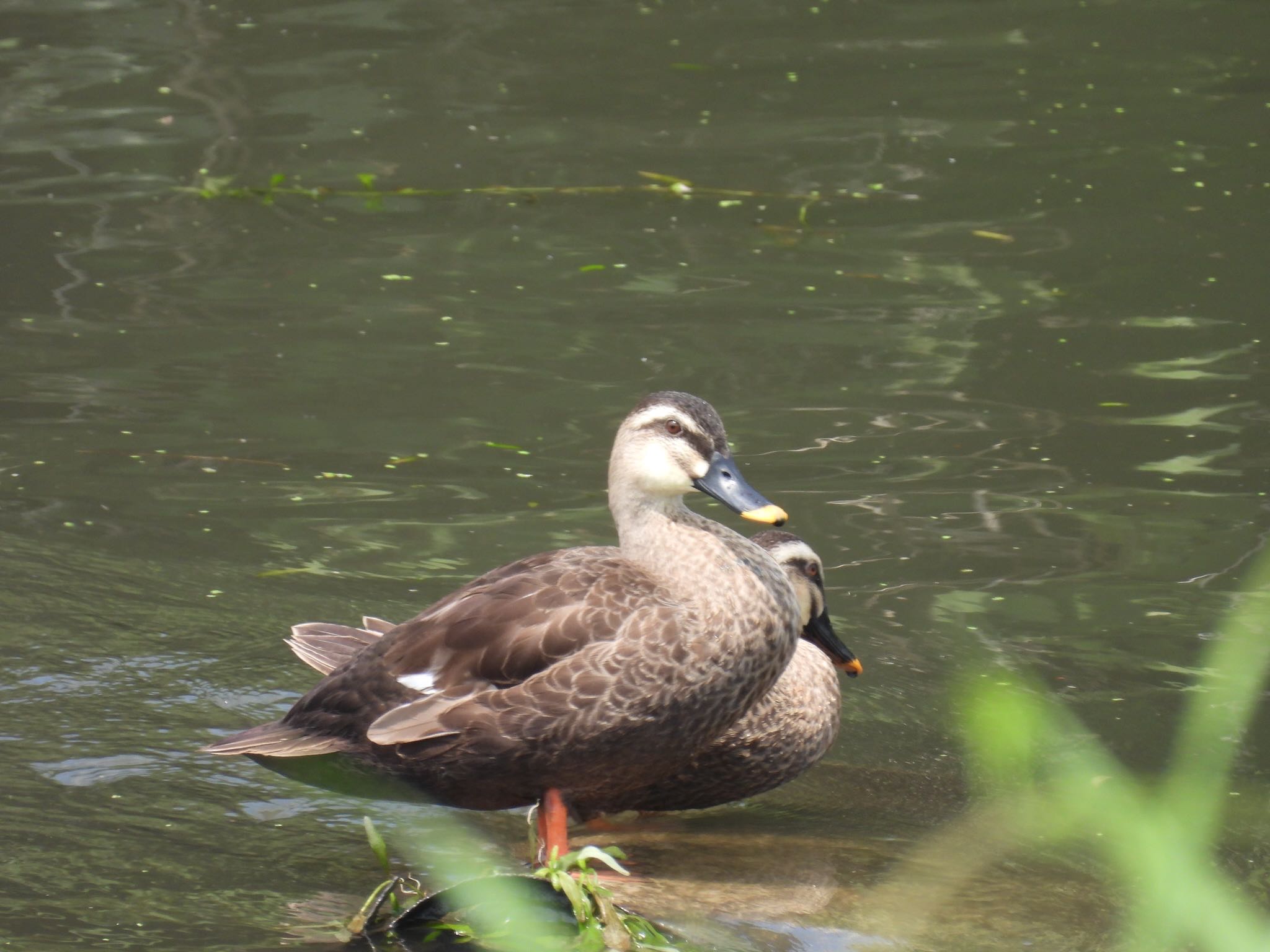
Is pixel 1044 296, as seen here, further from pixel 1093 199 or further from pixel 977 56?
pixel 977 56

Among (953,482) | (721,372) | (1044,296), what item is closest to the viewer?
(953,482)

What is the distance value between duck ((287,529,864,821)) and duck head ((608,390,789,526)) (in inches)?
10.3

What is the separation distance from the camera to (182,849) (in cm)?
388

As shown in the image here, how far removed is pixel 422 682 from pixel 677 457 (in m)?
0.84

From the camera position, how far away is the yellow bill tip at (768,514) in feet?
13.3

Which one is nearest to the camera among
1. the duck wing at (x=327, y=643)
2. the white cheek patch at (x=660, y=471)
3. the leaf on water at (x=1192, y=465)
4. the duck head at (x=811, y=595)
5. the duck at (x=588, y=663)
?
the duck at (x=588, y=663)

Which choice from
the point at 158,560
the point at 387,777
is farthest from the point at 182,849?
the point at 158,560

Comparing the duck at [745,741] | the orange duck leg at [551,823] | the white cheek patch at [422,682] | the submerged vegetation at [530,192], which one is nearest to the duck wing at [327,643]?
the duck at [745,741]

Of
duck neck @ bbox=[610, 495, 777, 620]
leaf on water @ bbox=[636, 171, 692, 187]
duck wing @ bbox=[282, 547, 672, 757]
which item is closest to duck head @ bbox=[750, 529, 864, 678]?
duck neck @ bbox=[610, 495, 777, 620]

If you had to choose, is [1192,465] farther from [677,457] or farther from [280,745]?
[280,745]

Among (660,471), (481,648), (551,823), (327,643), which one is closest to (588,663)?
(481,648)

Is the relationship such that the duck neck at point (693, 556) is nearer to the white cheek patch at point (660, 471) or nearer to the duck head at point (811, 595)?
the white cheek patch at point (660, 471)

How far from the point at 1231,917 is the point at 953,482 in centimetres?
573

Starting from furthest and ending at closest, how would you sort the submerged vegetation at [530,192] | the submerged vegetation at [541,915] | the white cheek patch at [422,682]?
the submerged vegetation at [530,192] → the white cheek patch at [422,682] → the submerged vegetation at [541,915]
